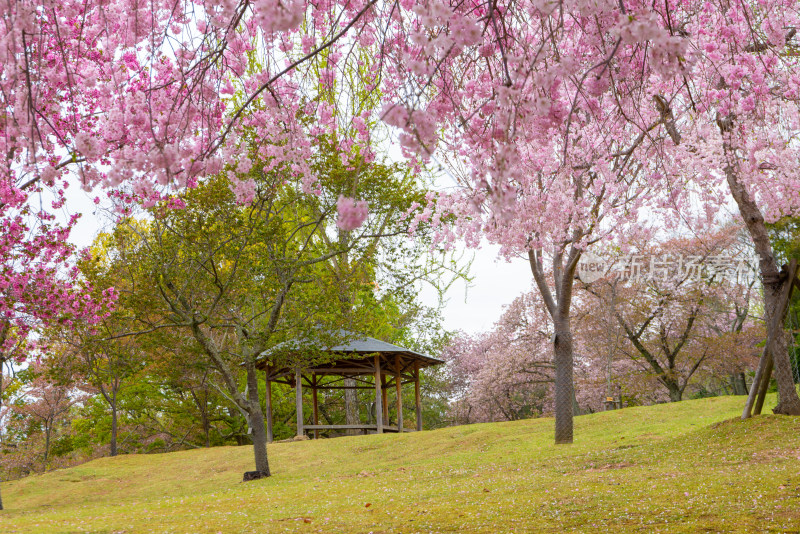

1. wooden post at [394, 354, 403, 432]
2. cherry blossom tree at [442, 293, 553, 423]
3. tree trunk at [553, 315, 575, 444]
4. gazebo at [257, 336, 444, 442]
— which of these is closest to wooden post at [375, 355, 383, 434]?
gazebo at [257, 336, 444, 442]

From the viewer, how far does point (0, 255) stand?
8.48 meters

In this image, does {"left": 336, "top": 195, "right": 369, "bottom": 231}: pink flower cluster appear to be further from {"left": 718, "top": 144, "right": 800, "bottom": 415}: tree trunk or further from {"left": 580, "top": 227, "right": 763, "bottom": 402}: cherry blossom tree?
{"left": 580, "top": 227, "right": 763, "bottom": 402}: cherry blossom tree

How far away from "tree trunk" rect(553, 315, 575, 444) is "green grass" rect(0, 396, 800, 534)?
541 millimetres

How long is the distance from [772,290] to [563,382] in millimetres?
4172

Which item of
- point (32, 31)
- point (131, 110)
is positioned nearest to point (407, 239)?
point (131, 110)

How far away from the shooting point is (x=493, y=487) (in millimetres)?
6719

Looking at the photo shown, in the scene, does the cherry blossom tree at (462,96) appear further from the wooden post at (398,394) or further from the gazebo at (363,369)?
the wooden post at (398,394)

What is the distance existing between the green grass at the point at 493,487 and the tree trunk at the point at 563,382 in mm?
541

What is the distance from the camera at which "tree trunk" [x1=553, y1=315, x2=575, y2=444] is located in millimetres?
11469

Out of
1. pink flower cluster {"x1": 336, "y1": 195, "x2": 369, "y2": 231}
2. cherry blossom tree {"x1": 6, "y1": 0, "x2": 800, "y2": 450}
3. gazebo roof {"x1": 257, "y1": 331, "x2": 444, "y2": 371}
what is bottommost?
gazebo roof {"x1": 257, "y1": 331, "x2": 444, "y2": 371}

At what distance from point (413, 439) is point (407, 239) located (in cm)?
506

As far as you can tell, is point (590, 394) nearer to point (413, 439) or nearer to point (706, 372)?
point (706, 372)

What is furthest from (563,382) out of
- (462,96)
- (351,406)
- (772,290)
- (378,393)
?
(351,406)

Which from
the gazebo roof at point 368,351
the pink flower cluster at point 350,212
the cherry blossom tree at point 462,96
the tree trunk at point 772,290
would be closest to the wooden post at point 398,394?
the gazebo roof at point 368,351
